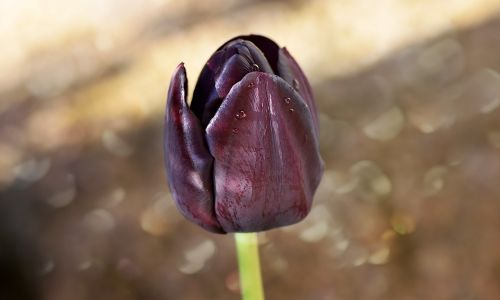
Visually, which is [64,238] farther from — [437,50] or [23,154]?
[437,50]

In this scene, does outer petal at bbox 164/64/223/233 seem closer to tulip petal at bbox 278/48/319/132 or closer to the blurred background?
tulip petal at bbox 278/48/319/132

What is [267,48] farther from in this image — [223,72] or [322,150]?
[322,150]

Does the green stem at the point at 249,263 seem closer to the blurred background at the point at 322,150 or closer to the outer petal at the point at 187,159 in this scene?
the outer petal at the point at 187,159

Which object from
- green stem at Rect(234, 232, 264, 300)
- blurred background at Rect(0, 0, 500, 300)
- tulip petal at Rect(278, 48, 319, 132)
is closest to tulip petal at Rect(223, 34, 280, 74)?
tulip petal at Rect(278, 48, 319, 132)

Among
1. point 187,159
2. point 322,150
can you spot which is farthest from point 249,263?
point 322,150

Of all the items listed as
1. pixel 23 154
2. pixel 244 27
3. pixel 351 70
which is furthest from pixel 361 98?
pixel 23 154

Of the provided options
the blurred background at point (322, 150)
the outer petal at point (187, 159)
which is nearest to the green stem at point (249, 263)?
the outer petal at point (187, 159)
